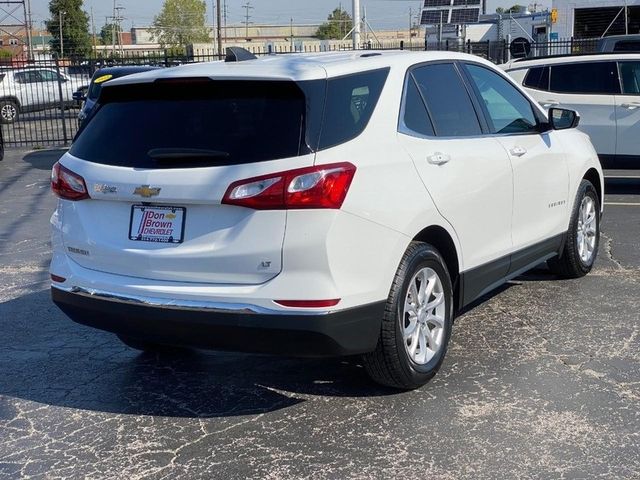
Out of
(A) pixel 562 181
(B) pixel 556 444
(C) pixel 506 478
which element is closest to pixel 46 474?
(C) pixel 506 478

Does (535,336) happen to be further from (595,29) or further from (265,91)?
(595,29)

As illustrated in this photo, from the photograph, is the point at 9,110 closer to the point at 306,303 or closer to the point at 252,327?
the point at 252,327

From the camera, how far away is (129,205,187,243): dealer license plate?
4.23 meters

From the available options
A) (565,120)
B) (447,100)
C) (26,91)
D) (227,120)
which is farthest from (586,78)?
(26,91)

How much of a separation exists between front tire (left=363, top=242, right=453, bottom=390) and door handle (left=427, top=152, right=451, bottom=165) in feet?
1.53

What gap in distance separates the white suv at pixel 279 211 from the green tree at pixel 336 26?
337 feet

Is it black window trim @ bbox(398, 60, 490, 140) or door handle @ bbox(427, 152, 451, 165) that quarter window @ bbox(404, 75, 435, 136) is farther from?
door handle @ bbox(427, 152, 451, 165)

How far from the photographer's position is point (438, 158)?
4.84 m

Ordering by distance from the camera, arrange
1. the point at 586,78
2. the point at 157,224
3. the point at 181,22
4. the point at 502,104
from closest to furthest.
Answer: the point at 157,224, the point at 502,104, the point at 586,78, the point at 181,22

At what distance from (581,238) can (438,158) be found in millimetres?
2683

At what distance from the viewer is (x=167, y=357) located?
18.3 ft

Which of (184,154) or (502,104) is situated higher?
(502,104)

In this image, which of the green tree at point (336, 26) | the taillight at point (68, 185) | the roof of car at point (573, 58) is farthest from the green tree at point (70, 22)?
the taillight at point (68, 185)

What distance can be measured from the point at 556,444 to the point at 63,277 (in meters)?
2.67
